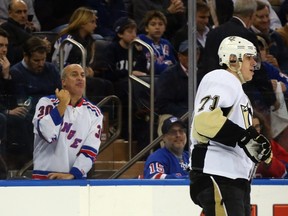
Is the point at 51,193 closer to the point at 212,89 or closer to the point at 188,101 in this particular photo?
the point at 188,101

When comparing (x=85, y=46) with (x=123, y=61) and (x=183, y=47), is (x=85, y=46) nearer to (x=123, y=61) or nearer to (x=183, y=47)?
(x=123, y=61)

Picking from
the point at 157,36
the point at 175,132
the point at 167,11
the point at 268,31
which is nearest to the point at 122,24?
the point at 157,36

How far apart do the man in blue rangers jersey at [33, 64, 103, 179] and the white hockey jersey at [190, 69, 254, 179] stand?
1.31 m

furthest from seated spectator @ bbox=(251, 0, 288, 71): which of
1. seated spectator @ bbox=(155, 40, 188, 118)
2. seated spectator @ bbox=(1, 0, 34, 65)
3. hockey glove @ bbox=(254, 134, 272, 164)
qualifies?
hockey glove @ bbox=(254, 134, 272, 164)

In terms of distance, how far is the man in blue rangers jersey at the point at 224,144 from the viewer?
4566 millimetres

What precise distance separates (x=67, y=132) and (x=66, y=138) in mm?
37

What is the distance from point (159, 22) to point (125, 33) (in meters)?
0.28

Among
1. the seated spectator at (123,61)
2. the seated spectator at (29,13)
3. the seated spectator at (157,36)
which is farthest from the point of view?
the seated spectator at (29,13)

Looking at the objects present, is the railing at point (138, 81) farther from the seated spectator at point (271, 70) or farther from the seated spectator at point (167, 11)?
the seated spectator at point (271, 70)

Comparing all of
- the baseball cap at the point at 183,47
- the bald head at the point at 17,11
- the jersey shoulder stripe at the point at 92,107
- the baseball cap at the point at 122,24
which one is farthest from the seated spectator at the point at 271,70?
the bald head at the point at 17,11

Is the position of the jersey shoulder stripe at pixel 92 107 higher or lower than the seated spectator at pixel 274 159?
higher

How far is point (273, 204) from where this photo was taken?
5848mm

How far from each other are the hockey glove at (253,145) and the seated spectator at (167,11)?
2.31 m

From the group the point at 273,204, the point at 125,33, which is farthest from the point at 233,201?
the point at 125,33
